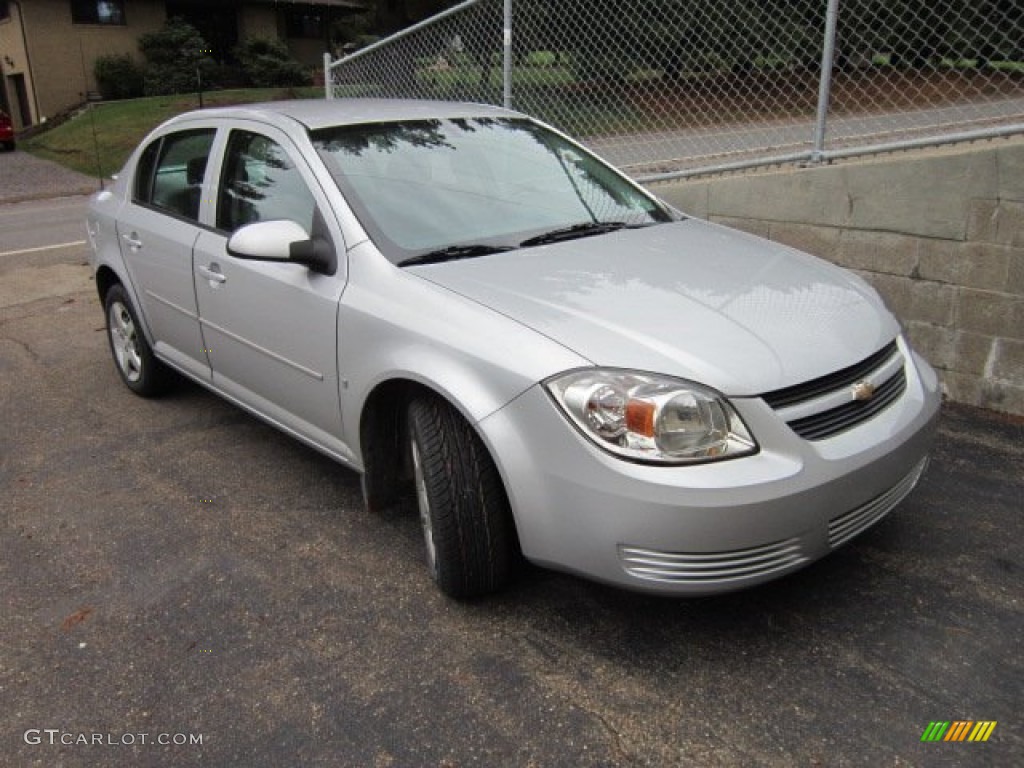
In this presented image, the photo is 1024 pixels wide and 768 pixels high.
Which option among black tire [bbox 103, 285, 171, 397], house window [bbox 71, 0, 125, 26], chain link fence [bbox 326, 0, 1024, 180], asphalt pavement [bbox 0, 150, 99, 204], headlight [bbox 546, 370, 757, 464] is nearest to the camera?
headlight [bbox 546, 370, 757, 464]

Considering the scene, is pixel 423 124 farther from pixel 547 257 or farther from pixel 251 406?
pixel 251 406

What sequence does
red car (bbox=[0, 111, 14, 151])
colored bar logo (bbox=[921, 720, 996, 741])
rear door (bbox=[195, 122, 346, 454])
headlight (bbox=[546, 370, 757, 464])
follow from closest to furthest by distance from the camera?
1. colored bar logo (bbox=[921, 720, 996, 741])
2. headlight (bbox=[546, 370, 757, 464])
3. rear door (bbox=[195, 122, 346, 454])
4. red car (bbox=[0, 111, 14, 151])

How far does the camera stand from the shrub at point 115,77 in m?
30.2

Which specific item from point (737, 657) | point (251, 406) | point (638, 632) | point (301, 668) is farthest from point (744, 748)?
point (251, 406)

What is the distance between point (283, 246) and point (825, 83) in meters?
3.28

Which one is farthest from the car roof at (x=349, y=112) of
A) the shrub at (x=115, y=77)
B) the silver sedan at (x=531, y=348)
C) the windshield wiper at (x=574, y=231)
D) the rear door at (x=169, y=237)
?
the shrub at (x=115, y=77)

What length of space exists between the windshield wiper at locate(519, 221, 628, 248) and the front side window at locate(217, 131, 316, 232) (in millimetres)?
866

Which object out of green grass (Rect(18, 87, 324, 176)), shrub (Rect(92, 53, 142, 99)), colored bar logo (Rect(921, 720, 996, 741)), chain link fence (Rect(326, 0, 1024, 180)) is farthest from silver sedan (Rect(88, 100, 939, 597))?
shrub (Rect(92, 53, 142, 99))

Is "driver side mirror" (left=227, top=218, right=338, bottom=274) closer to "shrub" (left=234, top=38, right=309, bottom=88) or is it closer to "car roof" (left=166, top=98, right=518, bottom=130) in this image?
"car roof" (left=166, top=98, right=518, bottom=130)

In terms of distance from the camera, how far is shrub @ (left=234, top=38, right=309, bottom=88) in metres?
31.3

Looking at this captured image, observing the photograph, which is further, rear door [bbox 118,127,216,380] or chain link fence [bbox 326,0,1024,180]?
chain link fence [bbox 326,0,1024,180]

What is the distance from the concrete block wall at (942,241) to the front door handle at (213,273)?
10.1 feet

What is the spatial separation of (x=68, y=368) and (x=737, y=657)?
4.86 m

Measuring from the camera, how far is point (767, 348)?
8.68 ft
